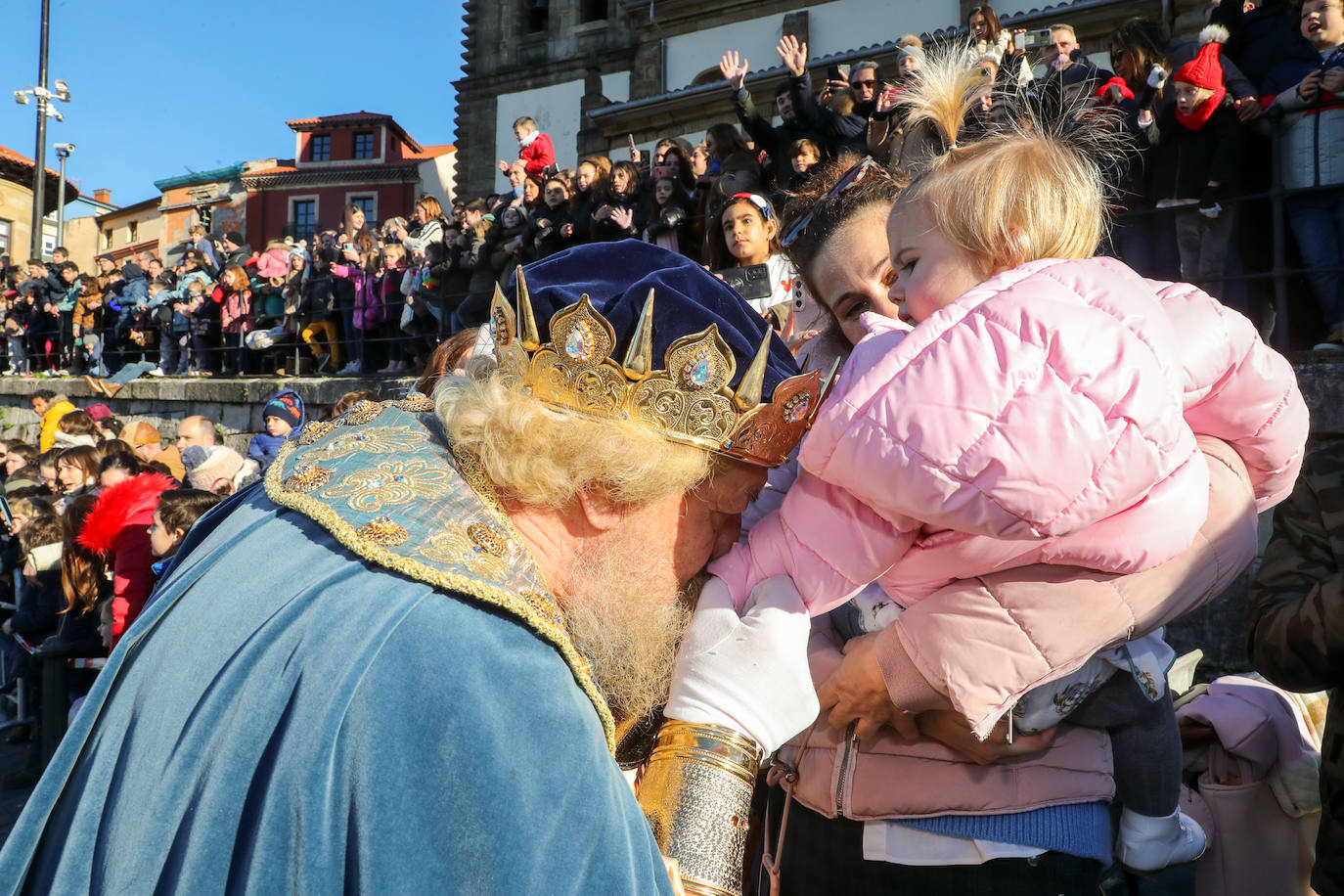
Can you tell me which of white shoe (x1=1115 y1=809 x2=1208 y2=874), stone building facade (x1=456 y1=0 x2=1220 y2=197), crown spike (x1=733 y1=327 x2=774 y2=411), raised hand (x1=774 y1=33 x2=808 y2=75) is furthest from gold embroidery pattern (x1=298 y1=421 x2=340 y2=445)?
stone building facade (x1=456 y1=0 x2=1220 y2=197)

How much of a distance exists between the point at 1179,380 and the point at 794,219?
3.63 feet

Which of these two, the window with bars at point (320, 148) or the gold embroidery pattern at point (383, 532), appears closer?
the gold embroidery pattern at point (383, 532)

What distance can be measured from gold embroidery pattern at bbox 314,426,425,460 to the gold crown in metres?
0.18

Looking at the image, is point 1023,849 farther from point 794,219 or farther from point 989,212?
point 794,219

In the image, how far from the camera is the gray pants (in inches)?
202

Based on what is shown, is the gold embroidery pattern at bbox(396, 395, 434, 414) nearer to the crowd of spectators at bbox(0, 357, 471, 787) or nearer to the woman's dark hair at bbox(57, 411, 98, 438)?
the crowd of spectators at bbox(0, 357, 471, 787)

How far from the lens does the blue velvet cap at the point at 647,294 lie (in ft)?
4.84

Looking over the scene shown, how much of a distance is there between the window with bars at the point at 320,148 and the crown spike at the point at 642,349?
40.4 metres

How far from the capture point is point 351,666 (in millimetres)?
1101

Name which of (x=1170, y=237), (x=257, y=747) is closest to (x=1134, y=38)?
(x=1170, y=237)

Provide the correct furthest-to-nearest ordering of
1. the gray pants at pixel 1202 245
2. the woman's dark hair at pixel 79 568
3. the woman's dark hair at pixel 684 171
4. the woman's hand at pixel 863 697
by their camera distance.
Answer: the woman's dark hair at pixel 684 171 → the woman's dark hair at pixel 79 568 → the gray pants at pixel 1202 245 → the woman's hand at pixel 863 697

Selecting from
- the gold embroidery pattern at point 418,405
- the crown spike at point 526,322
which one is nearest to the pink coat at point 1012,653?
the crown spike at point 526,322

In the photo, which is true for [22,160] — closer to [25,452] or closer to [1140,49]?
[25,452]

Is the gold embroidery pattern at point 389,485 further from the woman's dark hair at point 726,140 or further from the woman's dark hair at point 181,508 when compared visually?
the woman's dark hair at point 726,140
